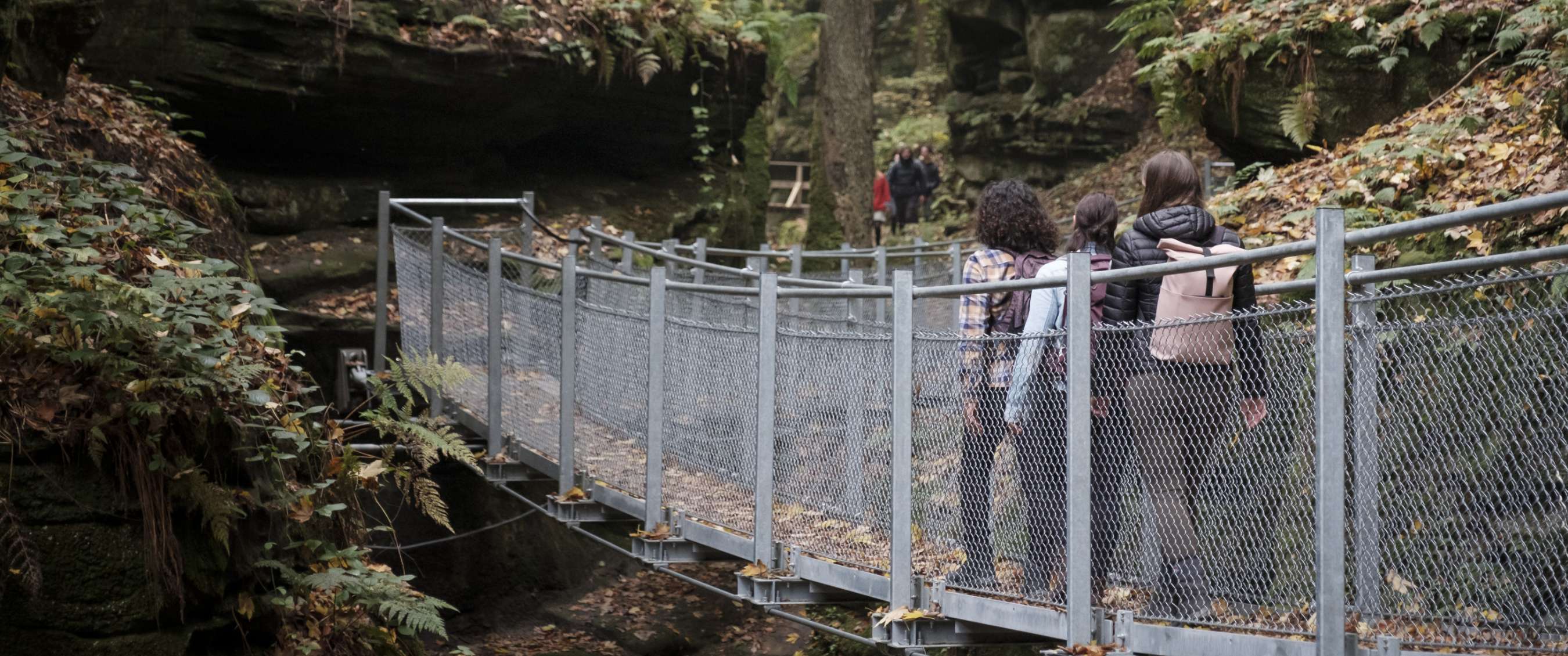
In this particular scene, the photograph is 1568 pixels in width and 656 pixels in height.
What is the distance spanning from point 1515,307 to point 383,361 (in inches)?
338

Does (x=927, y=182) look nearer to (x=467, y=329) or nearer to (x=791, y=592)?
(x=467, y=329)

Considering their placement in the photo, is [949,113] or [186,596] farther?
[949,113]

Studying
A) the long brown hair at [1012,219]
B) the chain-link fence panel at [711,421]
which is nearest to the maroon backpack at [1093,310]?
the long brown hair at [1012,219]

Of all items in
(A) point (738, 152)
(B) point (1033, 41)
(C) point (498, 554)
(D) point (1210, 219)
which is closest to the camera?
(D) point (1210, 219)

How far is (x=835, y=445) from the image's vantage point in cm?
542

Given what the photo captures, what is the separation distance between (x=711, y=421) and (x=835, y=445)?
1.03 metres

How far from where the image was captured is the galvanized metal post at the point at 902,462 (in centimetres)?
489

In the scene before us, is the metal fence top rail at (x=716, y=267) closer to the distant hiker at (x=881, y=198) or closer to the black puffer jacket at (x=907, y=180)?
the black puffer jacket at (x=907, y=180)

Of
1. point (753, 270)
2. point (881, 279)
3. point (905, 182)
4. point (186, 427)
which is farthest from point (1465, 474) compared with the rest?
point (905, 182)

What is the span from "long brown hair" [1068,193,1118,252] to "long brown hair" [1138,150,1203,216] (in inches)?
11.2

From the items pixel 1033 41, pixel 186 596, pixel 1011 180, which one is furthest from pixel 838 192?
pixel 186 596

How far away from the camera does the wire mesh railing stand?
328 cm

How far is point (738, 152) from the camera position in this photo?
53.1 feet

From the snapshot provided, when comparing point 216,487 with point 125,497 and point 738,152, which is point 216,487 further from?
point 738,152
